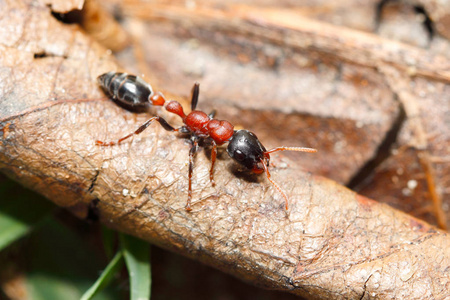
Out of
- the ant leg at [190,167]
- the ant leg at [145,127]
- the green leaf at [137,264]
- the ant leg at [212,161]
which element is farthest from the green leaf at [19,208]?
the ant leg at [212,161]

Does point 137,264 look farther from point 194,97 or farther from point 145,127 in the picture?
point 194,97

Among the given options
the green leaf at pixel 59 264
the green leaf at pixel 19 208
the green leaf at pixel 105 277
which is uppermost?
the green leaf at pixel 19 208

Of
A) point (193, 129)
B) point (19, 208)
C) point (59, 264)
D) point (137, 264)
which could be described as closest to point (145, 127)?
point (193, 129)

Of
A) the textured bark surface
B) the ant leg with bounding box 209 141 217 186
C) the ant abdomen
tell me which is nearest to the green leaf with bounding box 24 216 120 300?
the textured bark surface

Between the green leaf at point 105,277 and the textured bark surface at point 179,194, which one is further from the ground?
the textured bark surface at point 179,194

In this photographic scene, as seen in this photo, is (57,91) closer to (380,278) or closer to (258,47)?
(258,47)

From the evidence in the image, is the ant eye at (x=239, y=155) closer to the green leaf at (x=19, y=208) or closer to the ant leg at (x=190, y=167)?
the ant leg at (x=190, y=167)

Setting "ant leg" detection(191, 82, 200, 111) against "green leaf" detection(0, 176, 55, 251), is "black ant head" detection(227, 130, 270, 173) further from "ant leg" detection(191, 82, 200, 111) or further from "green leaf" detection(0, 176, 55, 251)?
"green leaf" detection(0, 176, 55, 251)
